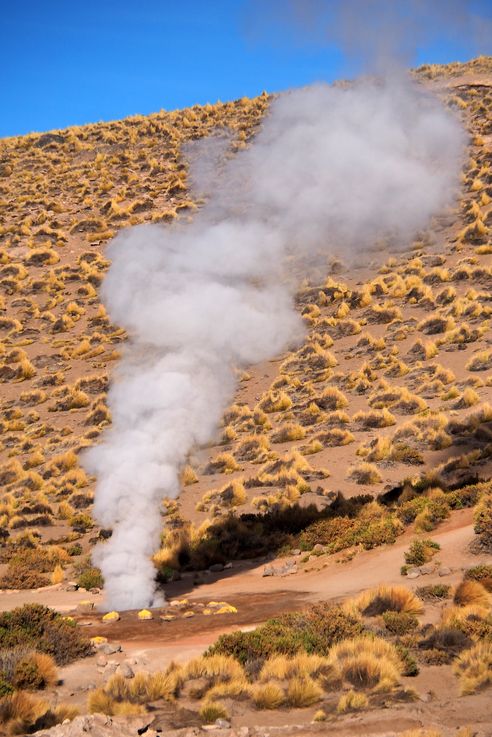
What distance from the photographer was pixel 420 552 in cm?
1273

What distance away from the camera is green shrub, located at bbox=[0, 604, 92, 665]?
9711mm

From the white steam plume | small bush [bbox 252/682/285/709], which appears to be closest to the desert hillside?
small bush [bbox 252/682/285/709]

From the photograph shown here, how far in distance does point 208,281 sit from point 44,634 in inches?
349

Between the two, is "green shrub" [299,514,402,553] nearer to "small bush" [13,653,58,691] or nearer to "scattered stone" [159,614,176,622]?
"scattered stone" [159,614,176,622]

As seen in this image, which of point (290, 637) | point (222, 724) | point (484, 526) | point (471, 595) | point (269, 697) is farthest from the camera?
point (484, 526)

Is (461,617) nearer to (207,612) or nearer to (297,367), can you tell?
(207,612)

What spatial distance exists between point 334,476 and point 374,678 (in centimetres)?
1350

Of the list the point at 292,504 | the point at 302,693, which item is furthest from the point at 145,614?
the point at 292,504

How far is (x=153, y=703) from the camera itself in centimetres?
793

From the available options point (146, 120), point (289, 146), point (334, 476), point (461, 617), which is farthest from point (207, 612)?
point (146, 120)

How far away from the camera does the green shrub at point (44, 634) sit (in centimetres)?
971

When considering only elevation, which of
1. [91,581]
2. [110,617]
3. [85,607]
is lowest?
[110,617]

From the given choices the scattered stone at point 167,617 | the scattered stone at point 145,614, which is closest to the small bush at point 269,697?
the scattered stone at point 167,617

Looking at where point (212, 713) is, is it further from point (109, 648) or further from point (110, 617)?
point (110, 617)
